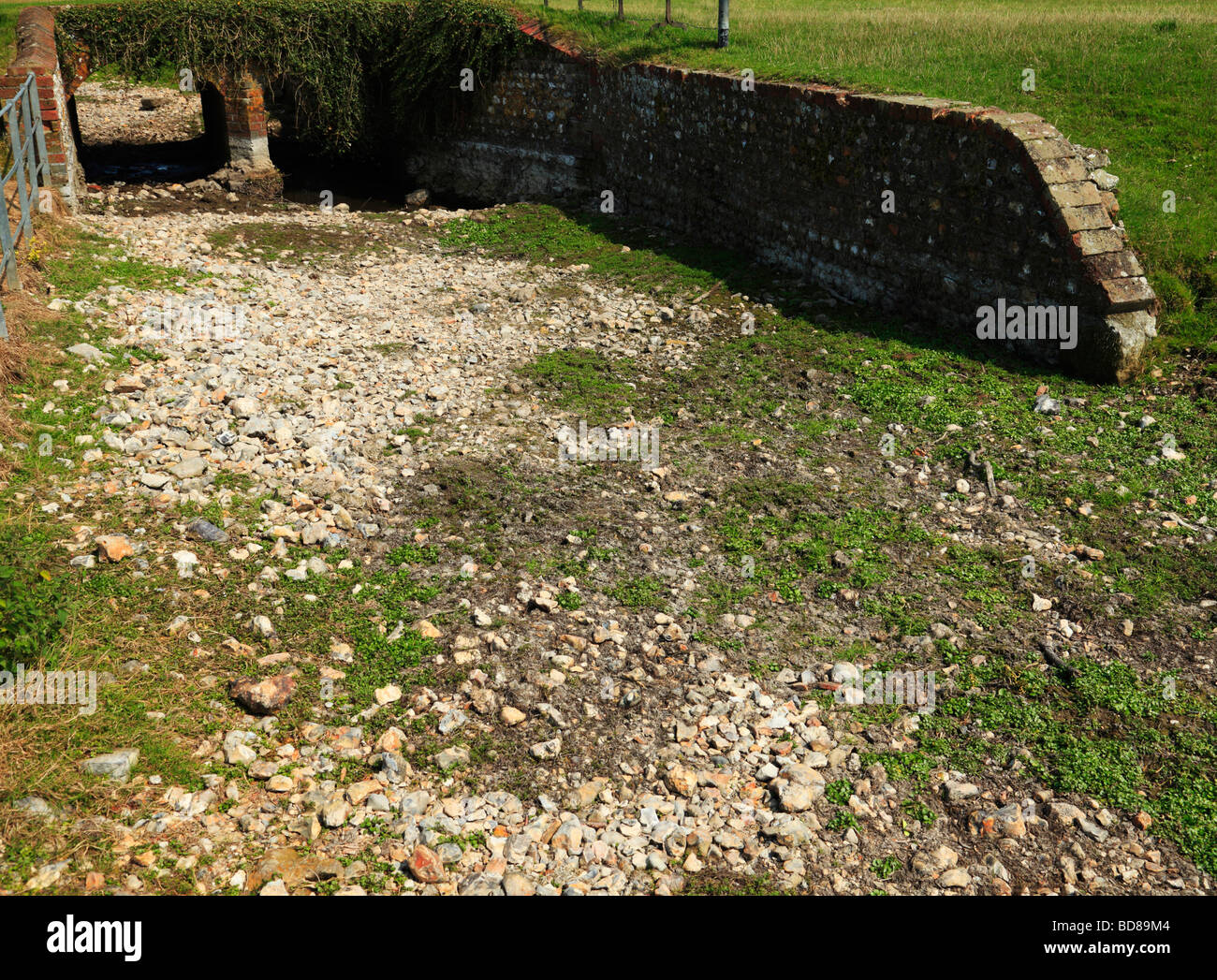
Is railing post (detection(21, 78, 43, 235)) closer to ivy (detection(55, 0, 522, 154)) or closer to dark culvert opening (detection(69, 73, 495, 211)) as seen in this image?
ivy (detection(55, 0, 522, 154))

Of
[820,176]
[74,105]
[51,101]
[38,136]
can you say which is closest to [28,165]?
[38,136]

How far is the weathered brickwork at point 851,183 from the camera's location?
8461 mm

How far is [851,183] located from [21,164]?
27.0 ft

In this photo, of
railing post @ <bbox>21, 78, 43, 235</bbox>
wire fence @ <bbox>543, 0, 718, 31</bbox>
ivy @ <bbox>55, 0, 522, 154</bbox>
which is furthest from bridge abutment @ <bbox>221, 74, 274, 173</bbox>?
wire fence @ <bbox>543, 0, 718, 31</bbox>

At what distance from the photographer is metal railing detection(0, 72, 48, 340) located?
333 inches

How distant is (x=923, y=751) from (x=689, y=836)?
1.42 m


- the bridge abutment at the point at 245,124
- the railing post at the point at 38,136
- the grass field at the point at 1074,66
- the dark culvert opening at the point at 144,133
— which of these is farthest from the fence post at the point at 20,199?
the grass field at the point at 1074,66

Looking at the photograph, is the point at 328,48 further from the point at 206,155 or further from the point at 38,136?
the point at 38,136

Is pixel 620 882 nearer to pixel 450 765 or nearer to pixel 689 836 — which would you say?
pixel 689 836

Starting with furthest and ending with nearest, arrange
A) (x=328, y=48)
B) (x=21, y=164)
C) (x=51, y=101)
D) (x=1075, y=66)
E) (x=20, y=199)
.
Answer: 1. (x=328, y=48)
2. (x=51, y=101)
3. (x=1075, y=66)
4. (x=20, y=199)
5. (x=21, y=164)

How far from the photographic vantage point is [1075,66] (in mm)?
11391

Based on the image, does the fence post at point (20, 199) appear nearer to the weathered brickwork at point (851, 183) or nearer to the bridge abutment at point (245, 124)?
the bridge abutment at point (245, 124)

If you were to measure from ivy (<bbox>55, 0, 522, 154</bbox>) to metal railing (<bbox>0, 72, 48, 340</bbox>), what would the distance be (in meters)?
2.79

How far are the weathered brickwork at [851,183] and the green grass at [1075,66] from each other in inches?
21.0
